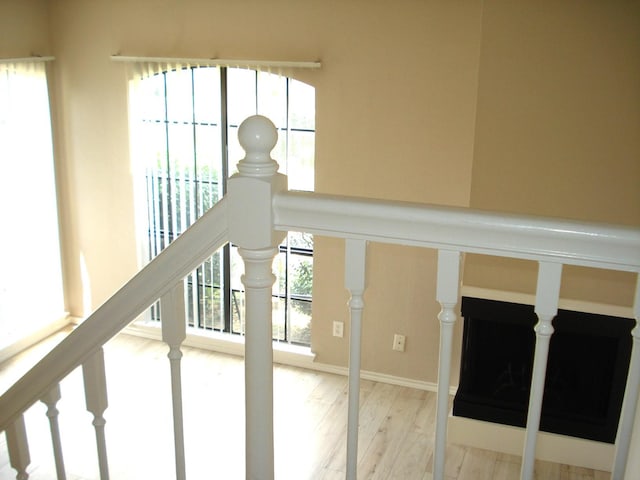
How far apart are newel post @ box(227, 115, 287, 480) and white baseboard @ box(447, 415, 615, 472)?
311cm

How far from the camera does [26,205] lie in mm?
5539

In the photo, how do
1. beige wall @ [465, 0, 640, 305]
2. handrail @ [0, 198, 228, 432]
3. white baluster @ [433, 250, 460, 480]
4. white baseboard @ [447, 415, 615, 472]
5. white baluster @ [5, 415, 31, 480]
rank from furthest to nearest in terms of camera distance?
white baseboard @ [447, 415, 615, 472]
beige wall @ [465, 0, 640, 305]
white baluster @ [5, 415, 31, 480]
handrail @ [0, 198, 228, 432]
white baluster @ [433, 250, 460, 480]

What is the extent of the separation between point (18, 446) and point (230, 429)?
302 centimetres

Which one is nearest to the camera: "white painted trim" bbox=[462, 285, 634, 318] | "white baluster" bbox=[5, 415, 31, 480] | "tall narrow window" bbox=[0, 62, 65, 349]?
"white baluster" bbox=[5, 415, 31, 480]

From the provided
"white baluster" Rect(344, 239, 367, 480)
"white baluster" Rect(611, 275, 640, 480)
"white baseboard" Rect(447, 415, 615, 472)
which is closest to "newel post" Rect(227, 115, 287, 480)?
"white baluster" Rect(344, 239, 367, 480)

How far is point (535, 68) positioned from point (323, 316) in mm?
2407

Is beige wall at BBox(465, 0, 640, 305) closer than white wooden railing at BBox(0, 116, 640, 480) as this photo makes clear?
No

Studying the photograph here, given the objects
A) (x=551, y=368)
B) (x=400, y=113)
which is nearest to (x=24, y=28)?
(x=400, y=113)

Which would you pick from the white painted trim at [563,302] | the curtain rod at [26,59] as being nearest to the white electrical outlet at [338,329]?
the white painted trim at [563,302]

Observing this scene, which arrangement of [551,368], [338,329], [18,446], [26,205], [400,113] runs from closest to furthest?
[18,446] → [551,368] → [400,113] → [338,329] → [26,205]

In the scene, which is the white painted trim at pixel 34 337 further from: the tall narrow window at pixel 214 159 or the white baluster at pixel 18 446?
the white baluster at pixel 18 446

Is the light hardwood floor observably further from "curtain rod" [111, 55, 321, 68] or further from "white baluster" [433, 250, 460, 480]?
"white baluster" [433, 250, 460, 480]

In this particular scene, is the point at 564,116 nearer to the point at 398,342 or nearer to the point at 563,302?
the point at 563,302

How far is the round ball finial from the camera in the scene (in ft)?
3.41
